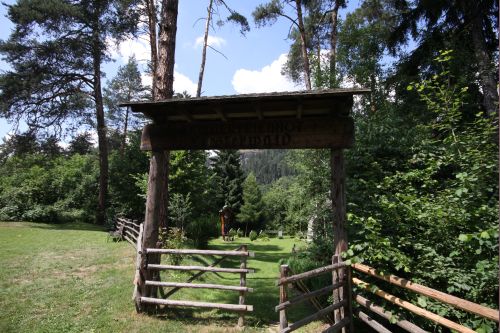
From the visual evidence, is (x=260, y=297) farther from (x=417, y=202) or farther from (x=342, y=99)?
(x=342, y=99)

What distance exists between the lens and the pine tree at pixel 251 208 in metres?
32.0

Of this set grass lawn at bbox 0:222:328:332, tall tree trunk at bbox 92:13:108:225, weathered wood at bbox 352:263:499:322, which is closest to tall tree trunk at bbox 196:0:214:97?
tall tree trunk at bbox 92:13:108:225

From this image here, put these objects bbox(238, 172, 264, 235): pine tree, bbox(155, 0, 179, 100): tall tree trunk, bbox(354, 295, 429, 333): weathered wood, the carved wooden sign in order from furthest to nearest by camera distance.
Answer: bbox(238, 172, 264, 235): pine tree < bbox(155, 0, 179, 100): tall tree trunk < the carved wooden sign < bbox(354, 295, 429, 333): weathered wood

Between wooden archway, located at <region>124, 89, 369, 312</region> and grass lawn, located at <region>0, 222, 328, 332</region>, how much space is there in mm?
900

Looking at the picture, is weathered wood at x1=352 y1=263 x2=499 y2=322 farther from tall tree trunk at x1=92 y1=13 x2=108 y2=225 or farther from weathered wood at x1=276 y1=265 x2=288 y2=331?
tall tree trunk at x1=92 y1=13 x2=108 y2=225

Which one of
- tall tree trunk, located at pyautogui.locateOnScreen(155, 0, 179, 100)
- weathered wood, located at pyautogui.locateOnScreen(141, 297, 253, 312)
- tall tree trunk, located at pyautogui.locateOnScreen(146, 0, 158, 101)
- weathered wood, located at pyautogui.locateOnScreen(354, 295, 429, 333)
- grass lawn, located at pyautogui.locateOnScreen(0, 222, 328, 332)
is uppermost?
tall tree trunk, located at pyautogui.locateOnScreen(146, 0, 158, 101)

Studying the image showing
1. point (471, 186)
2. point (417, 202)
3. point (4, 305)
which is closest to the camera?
point (471, 186)

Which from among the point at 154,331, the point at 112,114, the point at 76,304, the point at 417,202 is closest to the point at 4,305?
the point at 76,304

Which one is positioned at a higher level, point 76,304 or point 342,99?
point 342,99

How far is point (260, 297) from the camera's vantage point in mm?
7605

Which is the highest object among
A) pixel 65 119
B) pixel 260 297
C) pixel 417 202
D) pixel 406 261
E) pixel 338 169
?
pixel 65 119

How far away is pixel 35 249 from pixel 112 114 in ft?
116

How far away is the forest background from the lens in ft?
14.3

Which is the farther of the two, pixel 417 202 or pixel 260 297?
pixel 260 297
